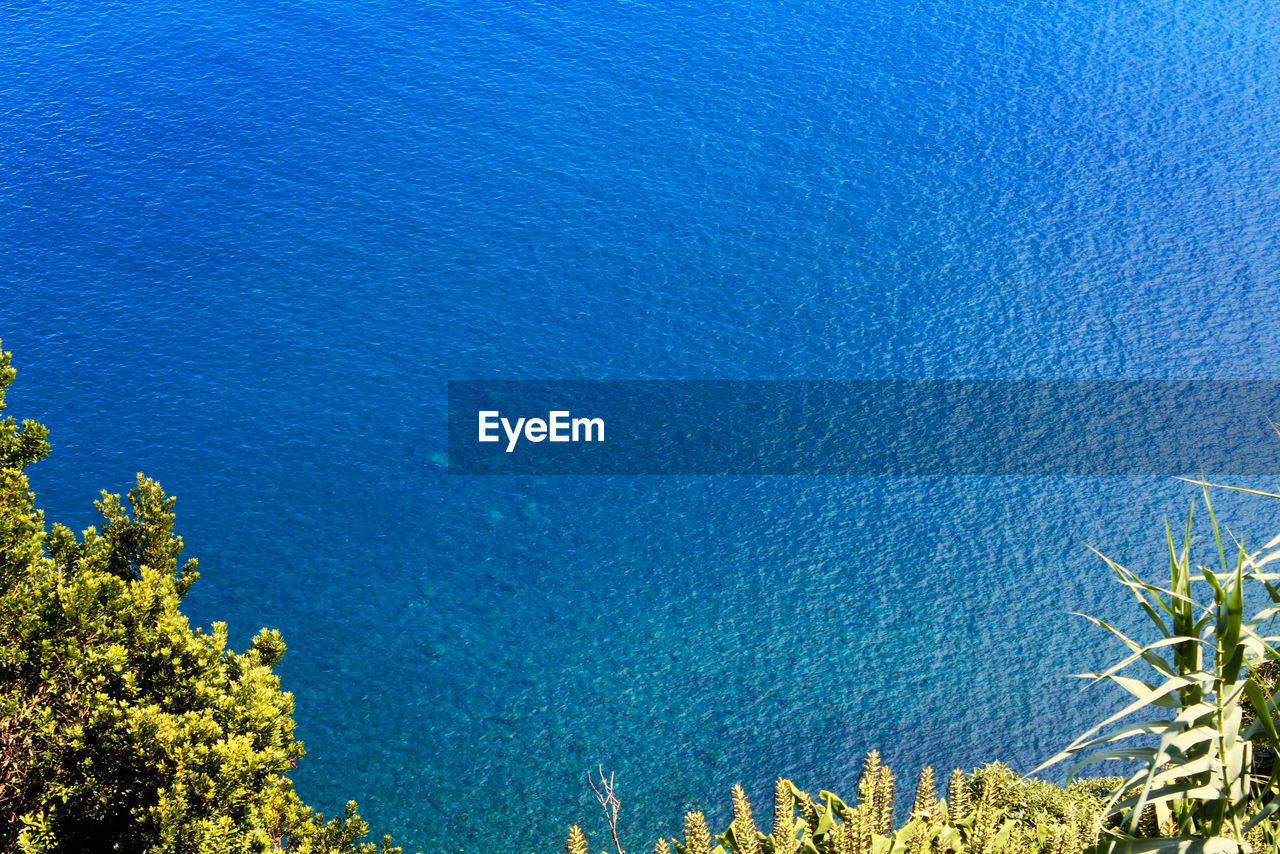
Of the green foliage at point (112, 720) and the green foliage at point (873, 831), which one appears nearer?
the green foliage at point (873, 831)

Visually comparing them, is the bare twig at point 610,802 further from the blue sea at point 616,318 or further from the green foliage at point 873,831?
the blue sea at point 616,318

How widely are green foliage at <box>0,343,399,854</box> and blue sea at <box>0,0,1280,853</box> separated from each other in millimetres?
5367

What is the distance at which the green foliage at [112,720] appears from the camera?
17.9 feet

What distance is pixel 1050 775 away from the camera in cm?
1112

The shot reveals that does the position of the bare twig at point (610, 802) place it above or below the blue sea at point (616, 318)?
below

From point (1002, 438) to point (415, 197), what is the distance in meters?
10.2

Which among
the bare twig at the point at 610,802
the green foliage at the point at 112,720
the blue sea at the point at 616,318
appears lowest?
the bare twig at the point at 610,802

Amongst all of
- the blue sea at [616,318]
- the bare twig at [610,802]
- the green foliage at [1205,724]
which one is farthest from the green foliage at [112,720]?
the blue sea at [616,318]

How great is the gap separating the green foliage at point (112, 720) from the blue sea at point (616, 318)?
211 inches

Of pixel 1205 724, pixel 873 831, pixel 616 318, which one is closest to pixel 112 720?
pixel 873 831

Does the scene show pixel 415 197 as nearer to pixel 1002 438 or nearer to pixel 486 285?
pixel 486 285

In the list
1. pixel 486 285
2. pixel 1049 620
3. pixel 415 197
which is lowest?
pixel 1049 620

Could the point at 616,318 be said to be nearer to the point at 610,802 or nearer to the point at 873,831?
the point at 610,802

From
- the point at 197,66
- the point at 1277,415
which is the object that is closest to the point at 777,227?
the point at 1277,415
